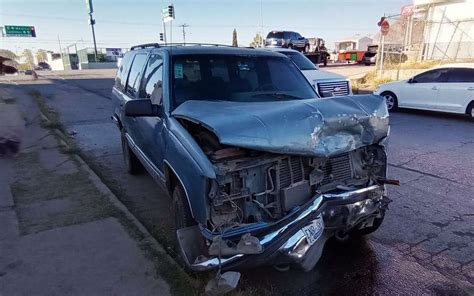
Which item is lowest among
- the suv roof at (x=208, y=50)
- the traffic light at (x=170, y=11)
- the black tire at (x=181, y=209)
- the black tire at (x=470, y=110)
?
the black tire at (x=470, y=110)

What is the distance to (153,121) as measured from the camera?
3939 millimetres

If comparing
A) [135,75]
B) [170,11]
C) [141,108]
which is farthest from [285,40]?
[141,108]

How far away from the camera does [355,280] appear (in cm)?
322

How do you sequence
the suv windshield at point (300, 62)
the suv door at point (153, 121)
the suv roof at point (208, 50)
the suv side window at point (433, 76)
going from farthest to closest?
the suv side window at point (433, 76)
the suv windshield at point (300, 62)
the suv roof at point (208, 50)
the suv door at point (153, 121)

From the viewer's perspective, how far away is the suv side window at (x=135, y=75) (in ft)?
16.1

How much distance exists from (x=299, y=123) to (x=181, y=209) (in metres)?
1.29

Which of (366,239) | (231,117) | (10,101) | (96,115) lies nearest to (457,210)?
(366,239)

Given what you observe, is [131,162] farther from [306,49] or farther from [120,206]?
[306,49]

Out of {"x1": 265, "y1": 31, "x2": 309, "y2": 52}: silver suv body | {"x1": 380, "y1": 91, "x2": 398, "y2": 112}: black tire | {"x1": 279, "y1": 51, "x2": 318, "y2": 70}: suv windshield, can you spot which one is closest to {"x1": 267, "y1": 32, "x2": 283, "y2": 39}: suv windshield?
{"x1": 265, "y1": 31, "x2": 309, "y2": 52}: silver suv body

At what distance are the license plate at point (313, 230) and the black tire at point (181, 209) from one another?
0.97 metres

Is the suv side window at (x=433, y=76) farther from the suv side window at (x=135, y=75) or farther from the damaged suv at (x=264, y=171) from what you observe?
the suv side window at (x=135, y=75)

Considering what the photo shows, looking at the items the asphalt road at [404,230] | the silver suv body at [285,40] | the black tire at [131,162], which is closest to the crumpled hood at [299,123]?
the asphalt road at [404,230]

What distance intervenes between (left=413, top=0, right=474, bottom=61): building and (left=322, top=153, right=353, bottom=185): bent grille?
20.0m

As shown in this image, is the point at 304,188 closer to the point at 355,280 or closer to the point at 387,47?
the point at 355,280
